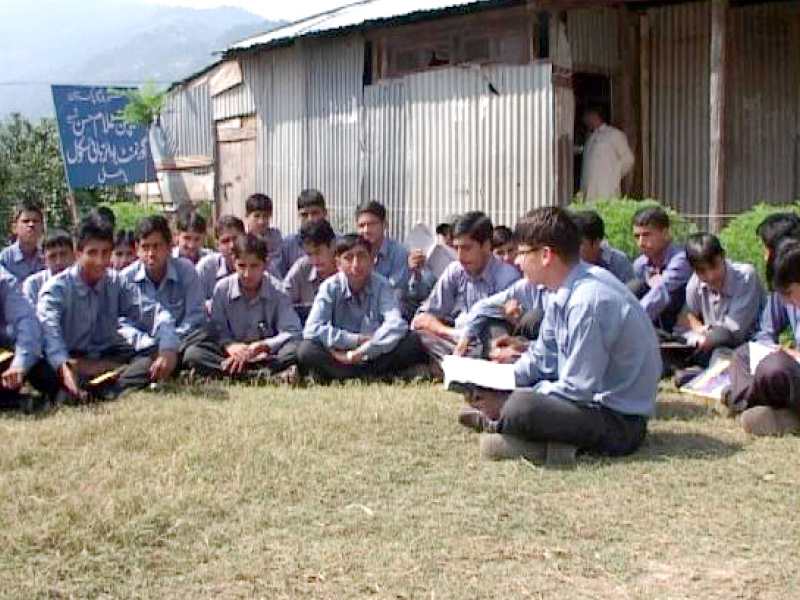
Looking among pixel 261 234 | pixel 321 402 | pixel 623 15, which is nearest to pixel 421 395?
pixel 321 402

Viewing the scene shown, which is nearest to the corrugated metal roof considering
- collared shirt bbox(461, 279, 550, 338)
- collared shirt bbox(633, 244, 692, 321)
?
collared shirt bbox(633, 244, 692, 321)

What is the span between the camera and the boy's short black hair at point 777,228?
7.00m

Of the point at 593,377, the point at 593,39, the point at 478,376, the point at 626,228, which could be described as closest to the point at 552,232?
the point at 593,377

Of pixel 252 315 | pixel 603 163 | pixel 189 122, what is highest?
pixel 189 122

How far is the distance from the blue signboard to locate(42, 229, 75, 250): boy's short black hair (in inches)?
325

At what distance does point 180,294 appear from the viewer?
302 inches

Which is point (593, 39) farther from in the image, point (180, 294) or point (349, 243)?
point (180, 294)

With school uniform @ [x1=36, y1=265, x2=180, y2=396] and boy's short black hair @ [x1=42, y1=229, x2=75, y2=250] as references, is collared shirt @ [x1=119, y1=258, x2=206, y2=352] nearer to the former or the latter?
school uniform @ [x1=36, y1=265, x2=180, y2=396]

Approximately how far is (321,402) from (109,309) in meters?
1.69

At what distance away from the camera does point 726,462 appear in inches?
201

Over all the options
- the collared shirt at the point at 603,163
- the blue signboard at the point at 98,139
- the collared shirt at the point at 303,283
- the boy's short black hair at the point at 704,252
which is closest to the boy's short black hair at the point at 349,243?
the collared shirt at the point at 303,283

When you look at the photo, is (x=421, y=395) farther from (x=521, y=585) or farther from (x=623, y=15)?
(x=623, y=15)

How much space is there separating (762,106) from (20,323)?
28.9ft

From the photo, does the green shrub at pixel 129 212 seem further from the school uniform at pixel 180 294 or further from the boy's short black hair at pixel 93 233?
the boy's short black hair at pixel 93 233
